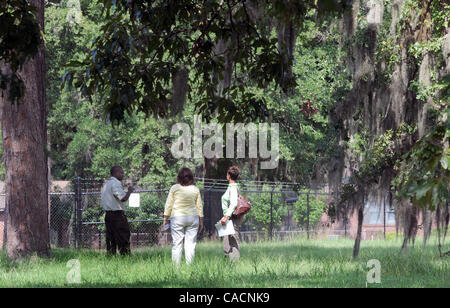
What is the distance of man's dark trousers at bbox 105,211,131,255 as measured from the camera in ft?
40.0

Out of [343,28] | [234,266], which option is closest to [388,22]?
[343,28]

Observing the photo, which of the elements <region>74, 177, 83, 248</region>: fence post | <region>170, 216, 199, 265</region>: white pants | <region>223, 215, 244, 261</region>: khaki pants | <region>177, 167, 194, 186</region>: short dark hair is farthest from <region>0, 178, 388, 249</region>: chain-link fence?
<region>177, 167, 194, 186</region>: short dark hair

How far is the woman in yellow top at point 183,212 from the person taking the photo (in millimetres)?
11047

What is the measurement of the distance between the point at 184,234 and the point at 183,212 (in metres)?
0.39

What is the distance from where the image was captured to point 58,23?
87.5ft

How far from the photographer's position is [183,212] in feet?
36.3

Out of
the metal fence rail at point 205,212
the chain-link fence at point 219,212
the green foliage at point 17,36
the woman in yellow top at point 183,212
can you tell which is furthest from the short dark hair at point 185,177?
the chain-link fence at point 219,212

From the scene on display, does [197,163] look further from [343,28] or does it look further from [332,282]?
[332,282]

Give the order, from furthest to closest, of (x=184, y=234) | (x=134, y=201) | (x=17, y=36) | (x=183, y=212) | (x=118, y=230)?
(x=134, y=201), (x=118, y=230), (x=184, y=234), (x=183, y=212), (x=17, y=36)

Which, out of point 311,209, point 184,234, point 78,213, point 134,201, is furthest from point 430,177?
point 311,209

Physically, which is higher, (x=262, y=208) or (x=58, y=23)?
(x=58, y=23)

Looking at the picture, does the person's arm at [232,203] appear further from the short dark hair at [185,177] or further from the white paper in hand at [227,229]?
the short dark hair at [185,177]

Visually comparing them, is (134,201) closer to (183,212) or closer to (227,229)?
(227,229)

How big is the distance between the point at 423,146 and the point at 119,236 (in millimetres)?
7983
